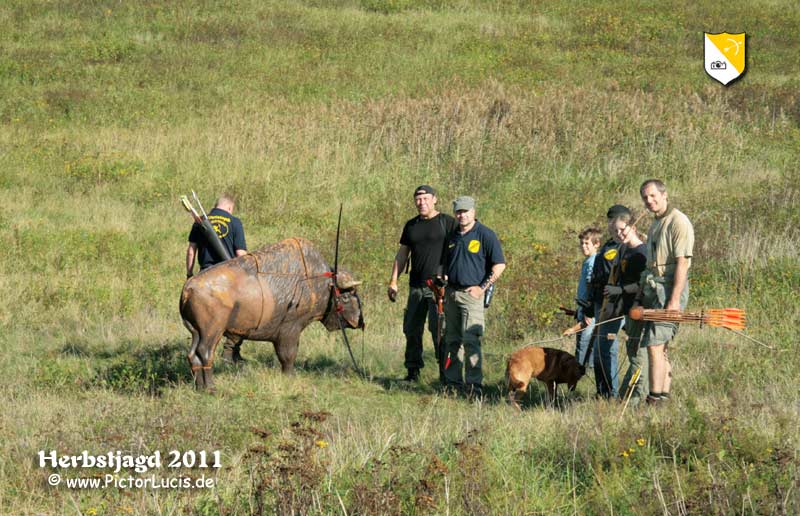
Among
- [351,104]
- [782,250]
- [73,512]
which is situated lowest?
[73,512]

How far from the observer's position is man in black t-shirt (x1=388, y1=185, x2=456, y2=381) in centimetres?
961

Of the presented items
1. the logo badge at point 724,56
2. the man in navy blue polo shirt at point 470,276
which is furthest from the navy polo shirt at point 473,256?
the logo badge at point 724,56

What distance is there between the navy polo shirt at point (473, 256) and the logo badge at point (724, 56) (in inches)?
716

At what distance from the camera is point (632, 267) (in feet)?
27.3

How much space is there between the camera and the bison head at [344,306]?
31.7 feet

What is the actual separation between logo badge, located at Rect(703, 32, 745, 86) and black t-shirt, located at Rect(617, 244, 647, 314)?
18.4 meters

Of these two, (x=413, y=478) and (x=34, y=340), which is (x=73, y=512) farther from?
(x=34, y=340)

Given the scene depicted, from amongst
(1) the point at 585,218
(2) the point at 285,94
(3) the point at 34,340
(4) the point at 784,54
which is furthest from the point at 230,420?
(4) the point at 784,54

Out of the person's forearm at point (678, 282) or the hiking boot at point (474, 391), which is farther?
the hiking boot at point (474, 391)

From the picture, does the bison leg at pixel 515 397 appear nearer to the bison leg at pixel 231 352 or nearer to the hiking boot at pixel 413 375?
the hiking boot at pixel 413 375

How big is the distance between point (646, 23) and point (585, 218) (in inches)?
664

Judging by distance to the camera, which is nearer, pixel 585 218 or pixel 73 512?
pixel 73 512

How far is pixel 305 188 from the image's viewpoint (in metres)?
17.0

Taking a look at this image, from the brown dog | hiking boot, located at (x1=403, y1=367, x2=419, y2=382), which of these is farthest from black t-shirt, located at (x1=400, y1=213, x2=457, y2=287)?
the brown dog
